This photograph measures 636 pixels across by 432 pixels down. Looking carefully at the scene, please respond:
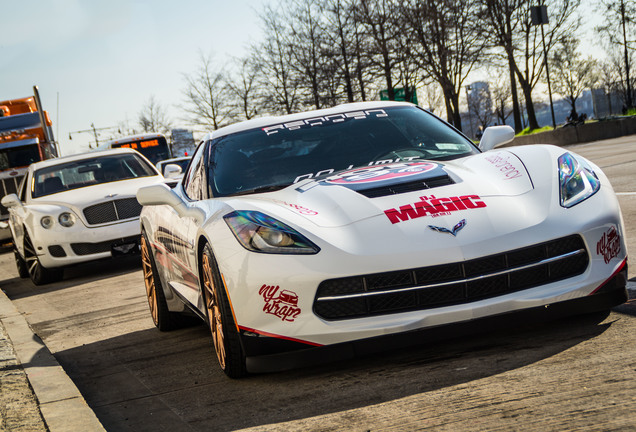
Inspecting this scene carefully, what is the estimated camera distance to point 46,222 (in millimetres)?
11797

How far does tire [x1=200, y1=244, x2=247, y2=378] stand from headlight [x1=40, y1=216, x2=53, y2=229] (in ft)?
25.1

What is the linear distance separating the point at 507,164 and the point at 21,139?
68.3 feet

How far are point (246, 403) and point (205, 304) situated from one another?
0.96 metres

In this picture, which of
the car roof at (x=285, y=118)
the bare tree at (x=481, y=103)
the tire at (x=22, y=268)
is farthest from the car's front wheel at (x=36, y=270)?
the bare tree at (x=481, y=103)

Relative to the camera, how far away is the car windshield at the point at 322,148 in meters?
5.20

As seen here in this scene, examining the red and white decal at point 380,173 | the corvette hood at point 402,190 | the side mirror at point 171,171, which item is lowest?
the corvette hood at point 402,190

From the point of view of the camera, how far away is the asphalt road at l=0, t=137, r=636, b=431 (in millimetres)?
3287

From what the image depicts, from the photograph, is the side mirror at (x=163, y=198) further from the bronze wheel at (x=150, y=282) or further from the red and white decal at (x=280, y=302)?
the red and white decal at (x=280, y=302)

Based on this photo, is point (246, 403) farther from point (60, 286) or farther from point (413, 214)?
point (60, 286)

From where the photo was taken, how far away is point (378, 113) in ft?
19.1

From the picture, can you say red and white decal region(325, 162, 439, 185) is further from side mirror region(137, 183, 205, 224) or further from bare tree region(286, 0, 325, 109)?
bare tree region(286, 0, 325, 109)

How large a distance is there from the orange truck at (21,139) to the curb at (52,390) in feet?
54.7

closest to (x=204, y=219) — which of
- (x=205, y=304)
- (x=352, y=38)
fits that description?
(x=205, y=304)

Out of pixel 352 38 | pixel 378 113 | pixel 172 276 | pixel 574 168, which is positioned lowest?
pixel 172 276
